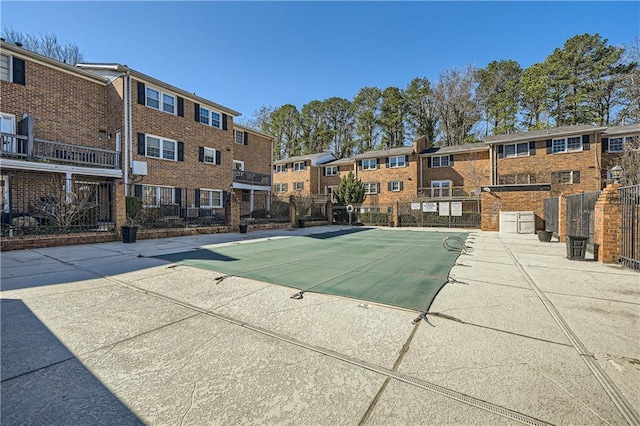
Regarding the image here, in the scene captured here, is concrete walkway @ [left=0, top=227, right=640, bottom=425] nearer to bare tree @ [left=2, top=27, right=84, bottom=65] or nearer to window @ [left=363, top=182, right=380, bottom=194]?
window @ [left=363, top=182, right=380, bottom=194]

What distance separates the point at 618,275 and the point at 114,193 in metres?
14.9

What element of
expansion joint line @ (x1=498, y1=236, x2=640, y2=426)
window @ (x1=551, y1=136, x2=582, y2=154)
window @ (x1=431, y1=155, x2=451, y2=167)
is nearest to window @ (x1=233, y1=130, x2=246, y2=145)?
window @ (x1=431, y1=155, x2=451, y2=167)

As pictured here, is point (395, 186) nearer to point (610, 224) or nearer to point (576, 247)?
point (576, 247)

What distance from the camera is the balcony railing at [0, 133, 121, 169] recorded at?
11.3 m

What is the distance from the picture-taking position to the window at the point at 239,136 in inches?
880

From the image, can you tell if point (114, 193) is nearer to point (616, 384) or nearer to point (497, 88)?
point (616, 384)

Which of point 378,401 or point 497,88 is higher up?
point 497,88

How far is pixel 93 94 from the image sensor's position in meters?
15.0

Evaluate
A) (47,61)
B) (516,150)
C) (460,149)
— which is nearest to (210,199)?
(47,61)

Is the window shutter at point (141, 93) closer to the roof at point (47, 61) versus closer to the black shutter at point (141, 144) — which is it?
the black shutter at point (141, 144)

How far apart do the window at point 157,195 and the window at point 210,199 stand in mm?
2105

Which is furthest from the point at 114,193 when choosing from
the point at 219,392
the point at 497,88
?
the point at 497,88

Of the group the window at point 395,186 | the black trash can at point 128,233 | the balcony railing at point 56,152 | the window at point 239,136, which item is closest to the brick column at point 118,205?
the black trash can at point 128,233

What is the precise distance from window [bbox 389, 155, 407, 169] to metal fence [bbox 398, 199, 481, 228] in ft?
27.4
